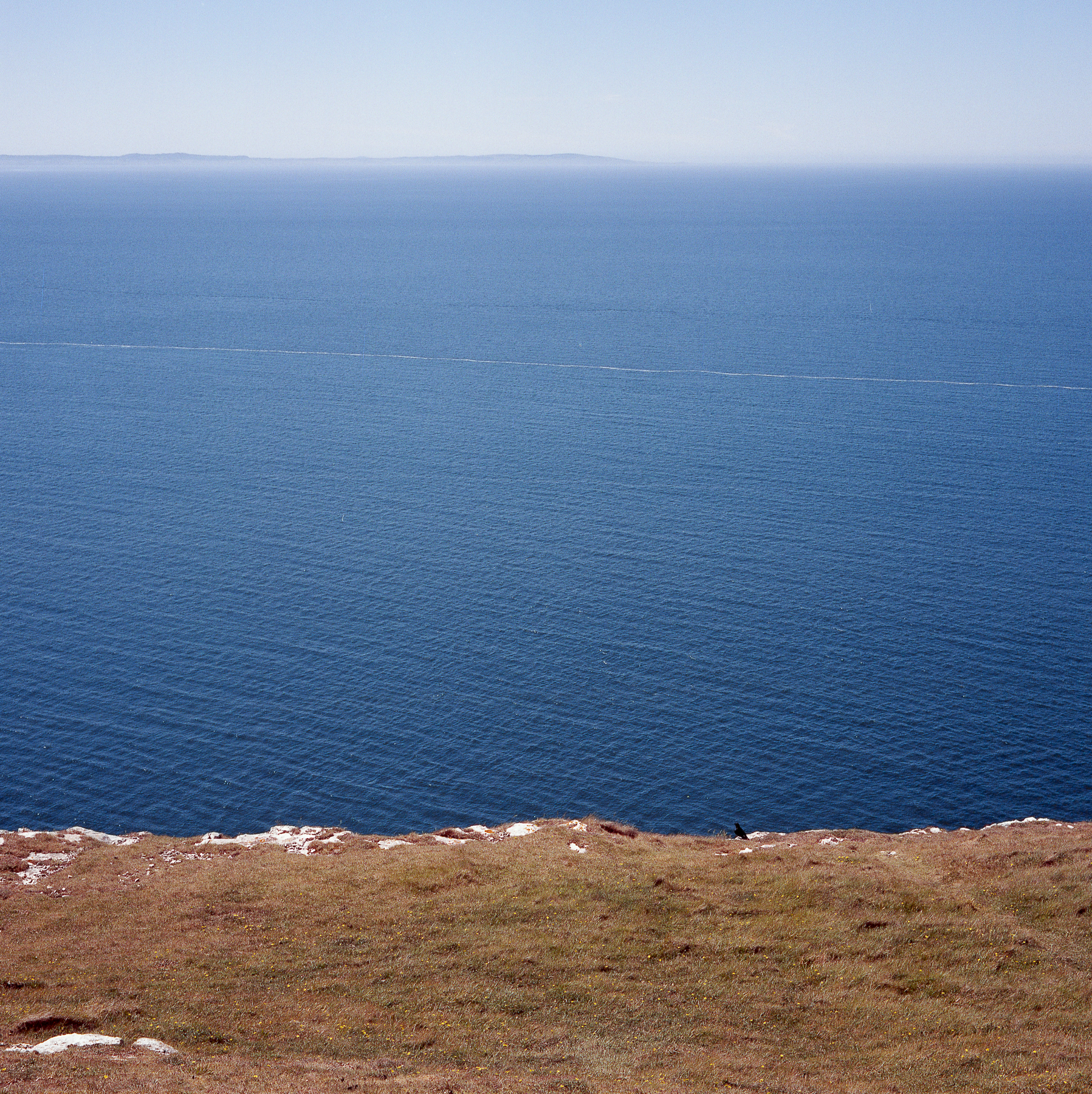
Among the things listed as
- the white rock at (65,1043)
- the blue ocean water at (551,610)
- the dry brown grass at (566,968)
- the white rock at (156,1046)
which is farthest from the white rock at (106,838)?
the white rock at (156,1046)

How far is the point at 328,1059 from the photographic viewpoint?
32.5m

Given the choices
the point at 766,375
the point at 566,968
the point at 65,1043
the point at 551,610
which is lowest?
the point at 566,968

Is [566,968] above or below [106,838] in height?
above

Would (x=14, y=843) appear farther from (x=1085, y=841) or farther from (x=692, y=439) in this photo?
(x=692, y=439)

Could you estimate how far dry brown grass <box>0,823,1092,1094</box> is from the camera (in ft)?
106

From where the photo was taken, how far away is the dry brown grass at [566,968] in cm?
3241

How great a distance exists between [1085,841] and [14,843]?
1966 inches

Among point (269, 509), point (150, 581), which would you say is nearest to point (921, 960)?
point (150, 581)

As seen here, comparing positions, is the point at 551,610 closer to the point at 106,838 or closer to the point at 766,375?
the point at 106,838

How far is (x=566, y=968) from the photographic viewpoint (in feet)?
126

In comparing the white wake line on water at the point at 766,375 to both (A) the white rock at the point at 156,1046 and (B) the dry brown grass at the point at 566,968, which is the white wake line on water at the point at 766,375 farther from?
(A) the white rock at the point at 156,1046

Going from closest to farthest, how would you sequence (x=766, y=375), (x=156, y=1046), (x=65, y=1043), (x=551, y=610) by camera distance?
(x=65, y=1043), (x=156, y=1046), (x=551, y=610), (x=766, y=375)

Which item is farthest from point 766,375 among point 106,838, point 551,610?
point 106,838

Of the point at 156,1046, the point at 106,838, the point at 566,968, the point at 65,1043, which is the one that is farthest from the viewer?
the point at 106,838
